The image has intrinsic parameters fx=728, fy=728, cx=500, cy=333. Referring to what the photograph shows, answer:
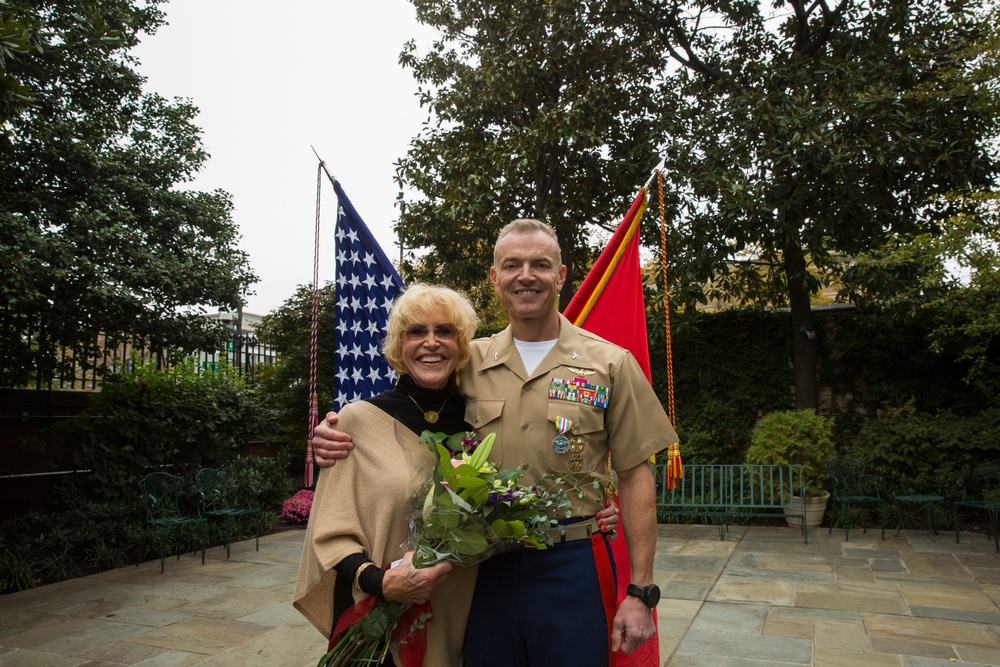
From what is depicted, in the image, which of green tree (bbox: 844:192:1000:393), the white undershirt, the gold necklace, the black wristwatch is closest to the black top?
the gold necklace

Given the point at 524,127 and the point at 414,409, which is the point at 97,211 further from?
the point at 414,409

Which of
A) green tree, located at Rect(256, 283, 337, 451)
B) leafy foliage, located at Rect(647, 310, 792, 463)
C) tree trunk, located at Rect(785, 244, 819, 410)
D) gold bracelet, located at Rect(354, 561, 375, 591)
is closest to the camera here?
gold bracelet, located at Rect(354, 561, 375, 591)

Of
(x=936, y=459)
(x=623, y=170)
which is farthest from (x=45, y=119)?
(x=936, y=459)

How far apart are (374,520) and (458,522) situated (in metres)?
0.34

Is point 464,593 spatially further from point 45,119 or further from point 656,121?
point 656,121

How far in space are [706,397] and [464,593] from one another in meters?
8.95

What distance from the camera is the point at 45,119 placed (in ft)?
23.2

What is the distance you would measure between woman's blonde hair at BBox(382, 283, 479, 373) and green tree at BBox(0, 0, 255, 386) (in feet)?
17.6

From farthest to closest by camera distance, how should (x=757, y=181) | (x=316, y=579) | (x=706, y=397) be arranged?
(x=706, y=397), (x=757, y=181), (x=316, y=579)

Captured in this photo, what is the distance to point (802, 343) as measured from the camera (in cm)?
970

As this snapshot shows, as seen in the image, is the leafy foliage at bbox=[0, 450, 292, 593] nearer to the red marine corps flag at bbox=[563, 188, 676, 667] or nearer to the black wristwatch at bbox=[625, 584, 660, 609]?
the red marine corps flag at bbox=[563, 188, 676, 667]

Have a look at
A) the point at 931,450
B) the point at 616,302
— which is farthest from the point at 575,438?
the point at 931,450

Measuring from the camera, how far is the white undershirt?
7.45 feet

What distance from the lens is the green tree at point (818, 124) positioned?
751 cm
